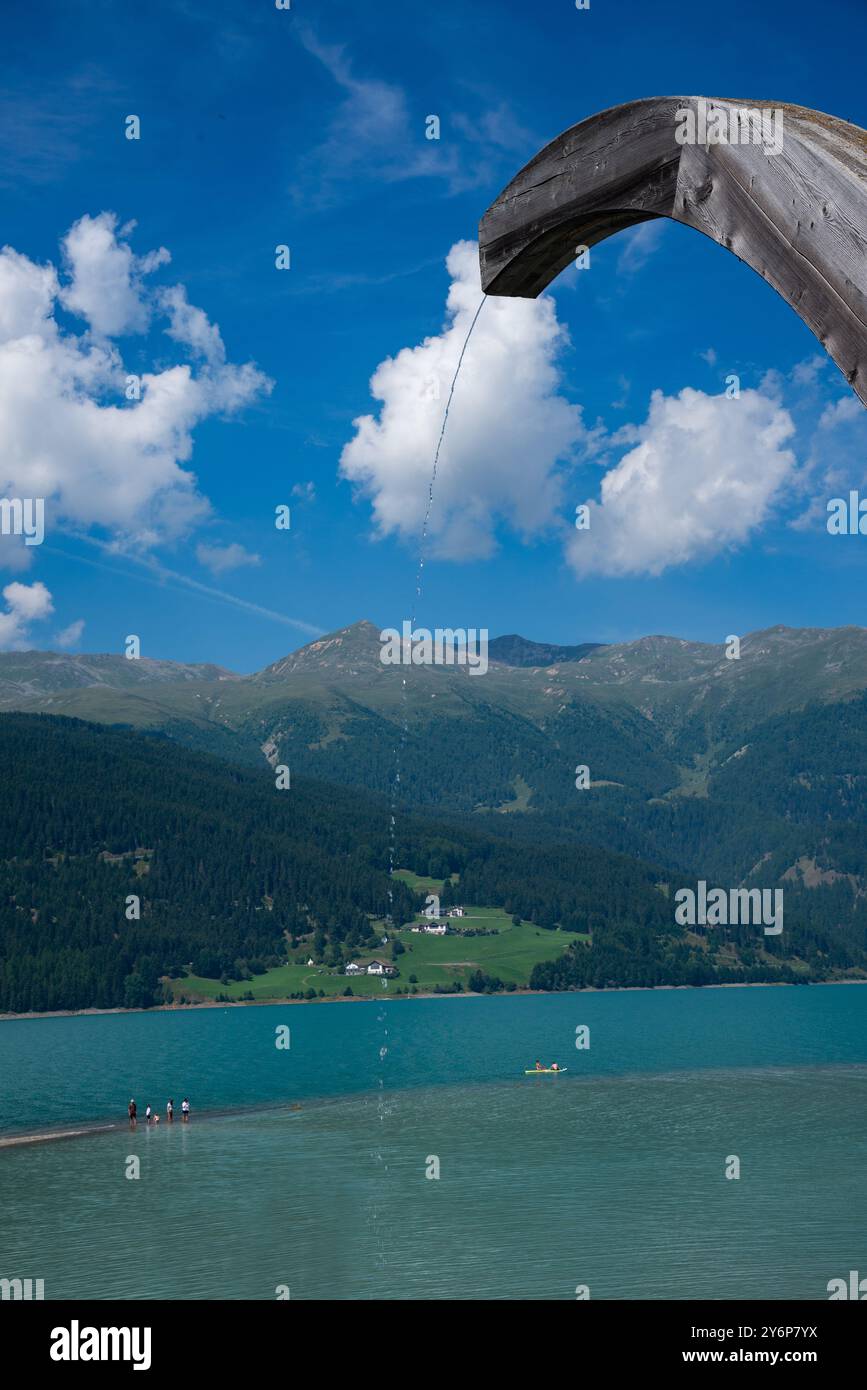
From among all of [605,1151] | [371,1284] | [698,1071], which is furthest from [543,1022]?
[371,1284]
